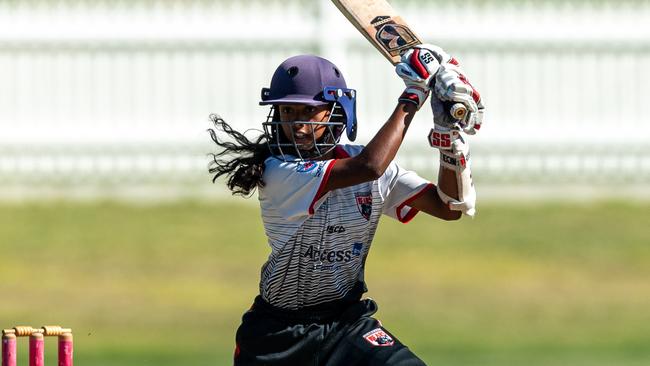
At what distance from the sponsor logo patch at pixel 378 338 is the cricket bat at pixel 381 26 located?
0.85m

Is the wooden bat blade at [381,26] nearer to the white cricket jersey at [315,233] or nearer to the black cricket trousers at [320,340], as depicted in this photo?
the white cricket jersey at [315,233]

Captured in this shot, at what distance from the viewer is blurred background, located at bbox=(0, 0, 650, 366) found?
1270 centimetres

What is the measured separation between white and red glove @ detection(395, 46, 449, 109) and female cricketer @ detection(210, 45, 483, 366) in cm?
14

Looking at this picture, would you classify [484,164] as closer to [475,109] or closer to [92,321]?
[92,321]

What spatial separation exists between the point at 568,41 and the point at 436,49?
8295 millimetres

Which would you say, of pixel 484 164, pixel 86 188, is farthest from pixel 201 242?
pixel 484 164

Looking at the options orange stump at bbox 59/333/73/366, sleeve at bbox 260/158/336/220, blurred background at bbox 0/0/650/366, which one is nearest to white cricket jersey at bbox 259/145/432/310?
sleeve at bbox 260/158/336/220

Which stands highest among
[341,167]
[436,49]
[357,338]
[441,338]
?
[436,49]

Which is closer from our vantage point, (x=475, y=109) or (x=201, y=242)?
(x=475, y=109)

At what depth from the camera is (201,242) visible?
1267 centimetres

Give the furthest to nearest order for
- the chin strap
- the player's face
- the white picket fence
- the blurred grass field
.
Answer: the white picket fence < the blurred grass field < the player's face < the chin strap

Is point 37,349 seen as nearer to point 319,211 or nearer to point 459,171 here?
point 319,211

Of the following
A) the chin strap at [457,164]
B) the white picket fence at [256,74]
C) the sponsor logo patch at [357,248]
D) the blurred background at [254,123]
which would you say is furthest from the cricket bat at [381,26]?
the white picket fence at [256,74]

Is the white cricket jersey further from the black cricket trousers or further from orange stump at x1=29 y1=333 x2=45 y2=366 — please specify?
orange stump at x1=29 y1=333 x2=45 y2=366
